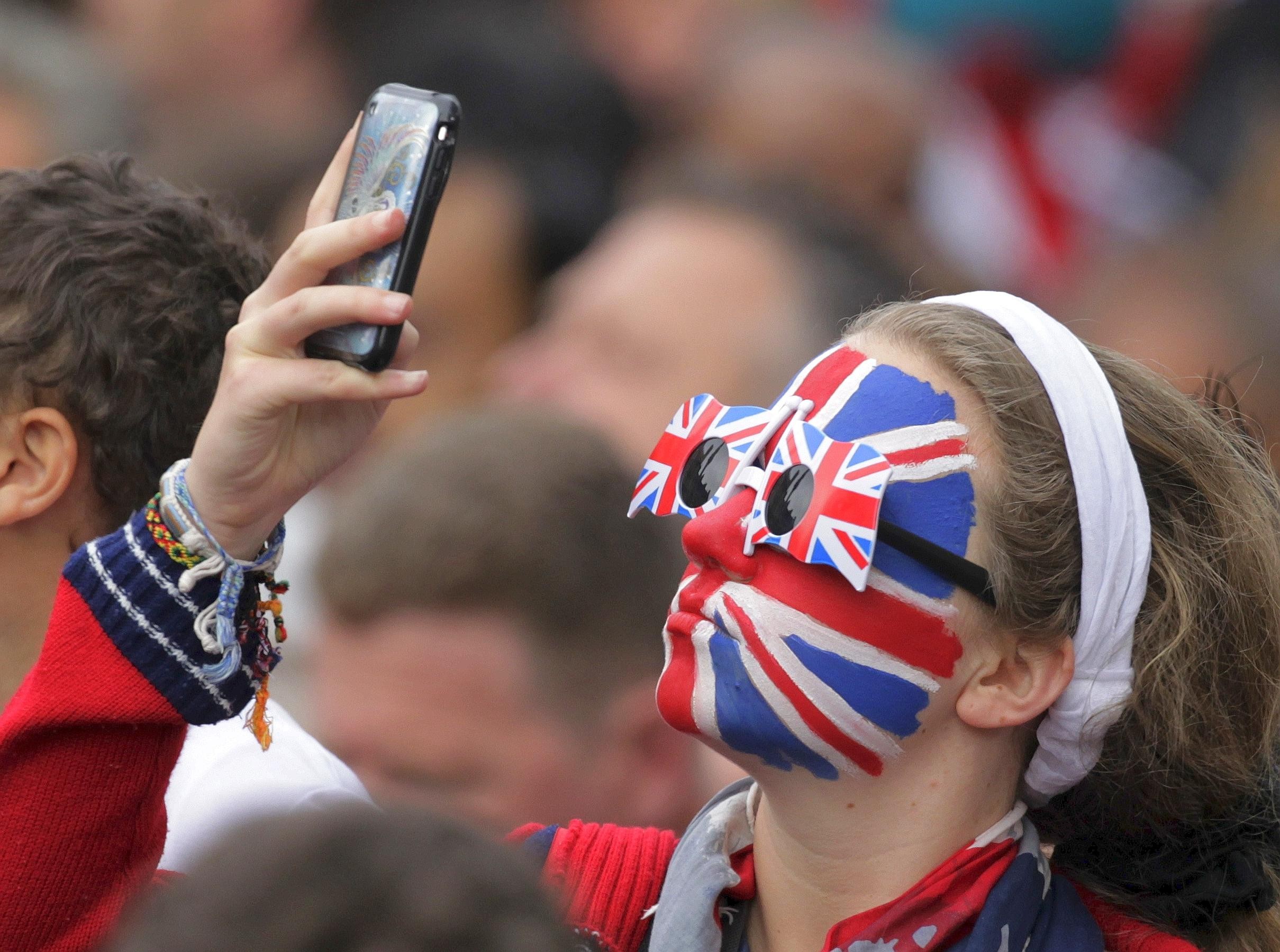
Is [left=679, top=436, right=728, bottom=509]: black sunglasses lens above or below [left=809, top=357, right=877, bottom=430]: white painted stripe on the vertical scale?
below

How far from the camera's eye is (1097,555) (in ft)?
7.16

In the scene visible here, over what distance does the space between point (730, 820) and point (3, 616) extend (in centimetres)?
118

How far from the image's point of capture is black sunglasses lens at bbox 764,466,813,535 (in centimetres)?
211

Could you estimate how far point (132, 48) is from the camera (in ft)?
21.4

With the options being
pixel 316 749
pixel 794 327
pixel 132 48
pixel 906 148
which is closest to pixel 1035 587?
pixel 316 749

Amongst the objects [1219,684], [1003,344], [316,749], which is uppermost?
[1003,344]

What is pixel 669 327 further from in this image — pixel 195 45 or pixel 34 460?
pixel 195 45

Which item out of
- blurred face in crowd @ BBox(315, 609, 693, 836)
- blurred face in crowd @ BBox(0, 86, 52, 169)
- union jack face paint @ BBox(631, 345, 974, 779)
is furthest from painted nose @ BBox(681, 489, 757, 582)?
blurred face in crowd @ BBox(0, 86, 52, 169)

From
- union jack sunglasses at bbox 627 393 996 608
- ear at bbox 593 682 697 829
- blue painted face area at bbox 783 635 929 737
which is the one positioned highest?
union jack sunglasses at bbox 627 393 996 608

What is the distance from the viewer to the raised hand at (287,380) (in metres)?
2.14

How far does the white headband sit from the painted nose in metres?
0.44

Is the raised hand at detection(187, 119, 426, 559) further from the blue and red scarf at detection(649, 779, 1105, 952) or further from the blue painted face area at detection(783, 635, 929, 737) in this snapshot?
the blue and red scarf at detection(649, 779, 1105, 952)

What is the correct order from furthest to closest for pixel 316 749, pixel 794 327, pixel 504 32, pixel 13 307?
pixel 504 32 → pixel 794 327 → pixel 316 749 → pixel 13 307

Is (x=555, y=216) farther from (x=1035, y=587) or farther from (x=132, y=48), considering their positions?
(x=1035, y=587)
